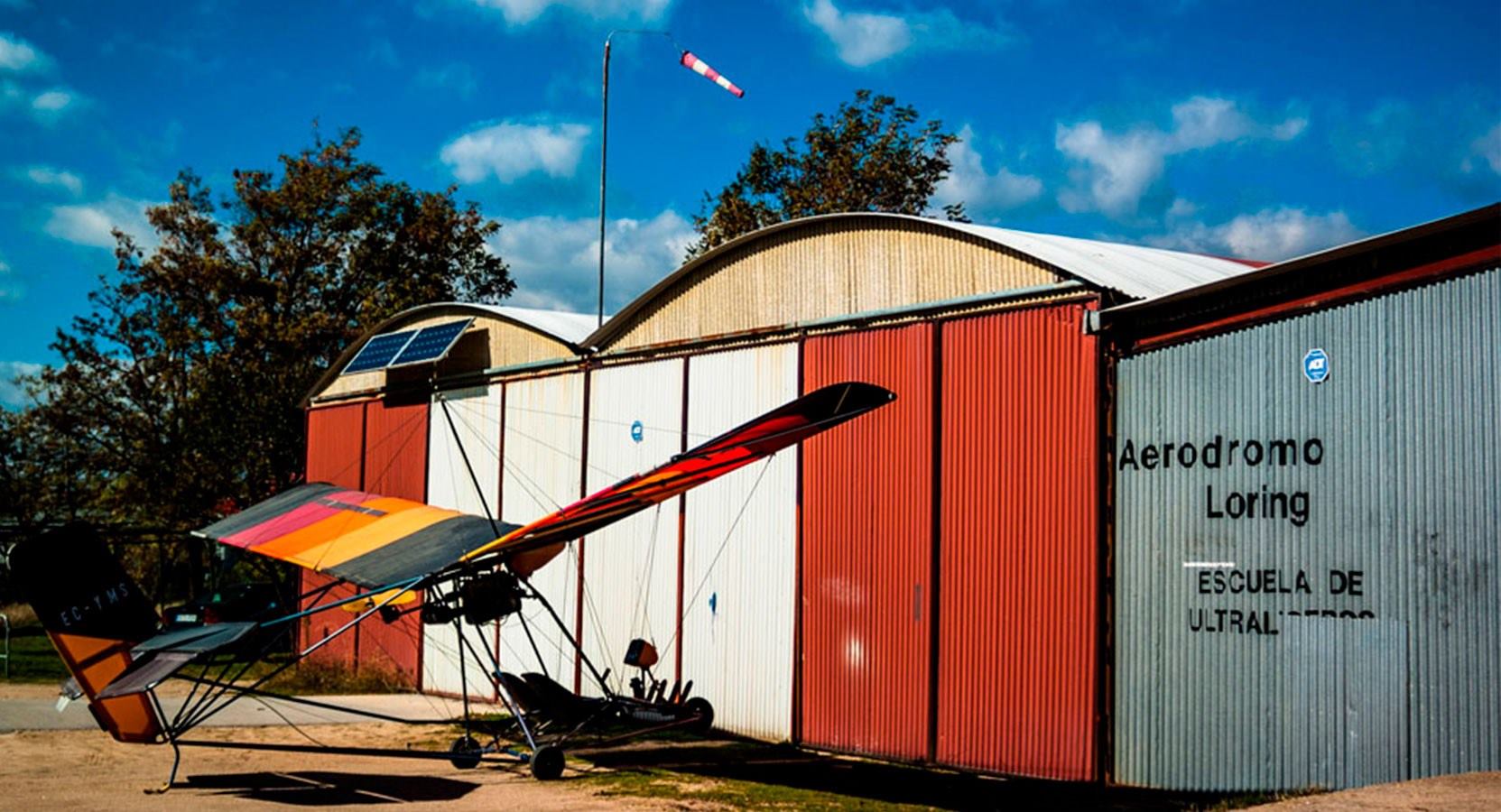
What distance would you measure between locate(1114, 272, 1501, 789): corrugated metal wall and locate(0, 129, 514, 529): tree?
29.2 meters

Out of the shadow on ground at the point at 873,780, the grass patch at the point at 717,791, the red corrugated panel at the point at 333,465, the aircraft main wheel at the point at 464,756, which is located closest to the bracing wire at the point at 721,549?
the shadow on ground at the point at 873,780

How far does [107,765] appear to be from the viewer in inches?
531

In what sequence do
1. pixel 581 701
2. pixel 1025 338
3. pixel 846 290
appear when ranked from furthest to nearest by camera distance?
pixel 846 290, pixel 581 701, pixel 1025 338

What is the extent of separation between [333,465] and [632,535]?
33.2 ft

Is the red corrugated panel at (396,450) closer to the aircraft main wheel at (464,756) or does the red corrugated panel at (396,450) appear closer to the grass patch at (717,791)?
the aircraft main wheel at (464,756)

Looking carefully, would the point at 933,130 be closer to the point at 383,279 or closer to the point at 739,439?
the point at 383,279

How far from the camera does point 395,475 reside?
23.7 meters

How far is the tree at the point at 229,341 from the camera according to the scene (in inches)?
1416

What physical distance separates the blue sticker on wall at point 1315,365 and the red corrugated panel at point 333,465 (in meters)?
17.7

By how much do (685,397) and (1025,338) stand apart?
5500mm

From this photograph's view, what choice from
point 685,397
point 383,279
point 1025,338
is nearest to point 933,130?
point 383,279

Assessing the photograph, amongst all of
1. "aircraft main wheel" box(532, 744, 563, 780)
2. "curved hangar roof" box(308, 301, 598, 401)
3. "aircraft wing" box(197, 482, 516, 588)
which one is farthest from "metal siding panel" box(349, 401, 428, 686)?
"aircraft main wheel" box(532, 744, 563, 780)

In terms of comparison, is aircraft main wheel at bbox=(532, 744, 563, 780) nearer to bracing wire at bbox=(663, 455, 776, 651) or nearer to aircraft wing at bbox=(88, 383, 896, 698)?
aircraft wing at bbox=(88, 383, 896, 698)

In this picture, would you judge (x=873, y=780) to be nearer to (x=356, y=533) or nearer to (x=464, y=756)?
(x=464, y=756)
